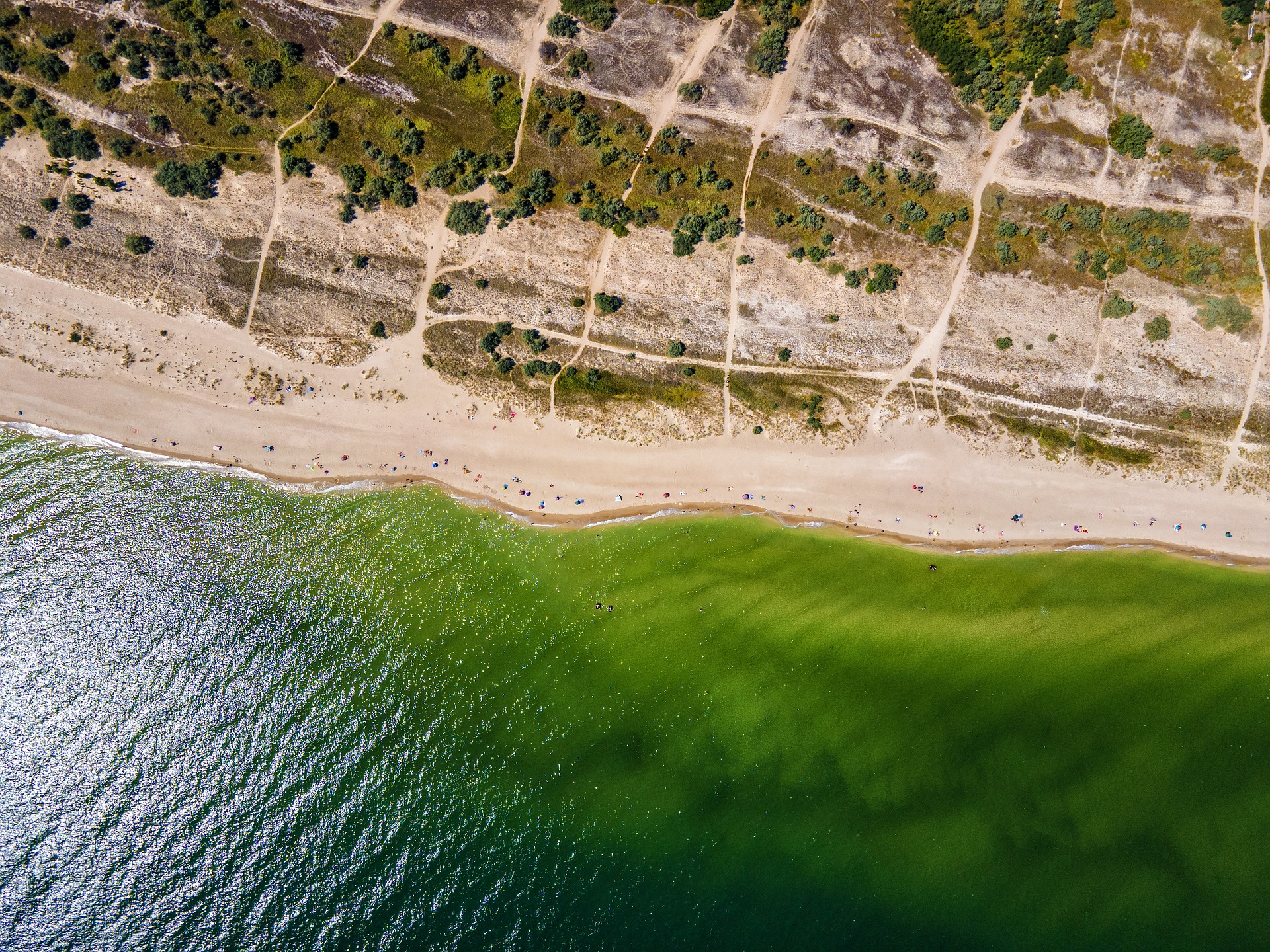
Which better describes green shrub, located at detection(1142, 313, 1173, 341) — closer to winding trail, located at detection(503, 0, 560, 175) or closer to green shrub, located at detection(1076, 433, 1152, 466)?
green shrub, located at detection(1076, 433, 1152, 466)

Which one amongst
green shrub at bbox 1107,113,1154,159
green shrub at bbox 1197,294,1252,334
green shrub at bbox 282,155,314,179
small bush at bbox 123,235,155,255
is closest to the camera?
small bush at bbox 123,235,155,255

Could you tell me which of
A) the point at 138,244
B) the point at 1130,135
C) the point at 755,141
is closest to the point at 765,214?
the point at 755,141

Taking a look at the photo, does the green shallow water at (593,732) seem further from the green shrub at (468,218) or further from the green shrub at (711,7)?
the green shrub at (711,7)

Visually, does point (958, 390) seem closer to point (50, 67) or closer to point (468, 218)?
point (468, 218)

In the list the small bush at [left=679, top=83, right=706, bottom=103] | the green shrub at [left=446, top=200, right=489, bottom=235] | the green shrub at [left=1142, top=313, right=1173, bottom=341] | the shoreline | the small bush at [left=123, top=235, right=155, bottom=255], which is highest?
the small bush at [left=679, top=83, right=706, bottom=103]

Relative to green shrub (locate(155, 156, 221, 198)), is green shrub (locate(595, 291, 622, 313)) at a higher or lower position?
lower

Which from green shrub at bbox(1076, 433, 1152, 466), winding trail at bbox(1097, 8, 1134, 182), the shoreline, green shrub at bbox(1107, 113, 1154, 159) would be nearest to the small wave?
the shoreline
